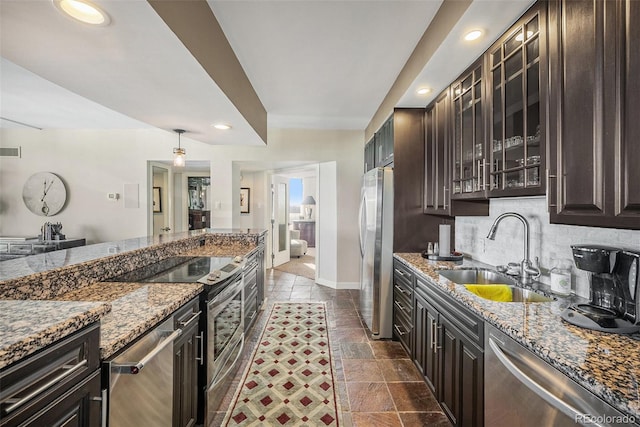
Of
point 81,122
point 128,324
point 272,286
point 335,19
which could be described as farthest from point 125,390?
point 81,122

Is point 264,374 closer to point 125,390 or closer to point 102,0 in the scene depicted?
point 125,390

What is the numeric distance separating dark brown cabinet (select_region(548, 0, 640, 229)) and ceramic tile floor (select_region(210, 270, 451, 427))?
5.08 feet

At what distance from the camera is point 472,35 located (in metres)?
1.72

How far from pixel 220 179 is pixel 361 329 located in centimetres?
328

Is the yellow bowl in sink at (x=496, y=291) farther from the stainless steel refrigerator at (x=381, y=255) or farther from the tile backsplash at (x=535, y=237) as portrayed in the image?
the stainless steel refrigerator at (x=381, y=255)

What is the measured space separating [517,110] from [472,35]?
1.77 ft

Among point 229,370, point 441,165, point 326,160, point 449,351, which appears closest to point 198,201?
point 326,160

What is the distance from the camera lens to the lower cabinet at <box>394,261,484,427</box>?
1.45 meters

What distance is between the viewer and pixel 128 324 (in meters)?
1.15

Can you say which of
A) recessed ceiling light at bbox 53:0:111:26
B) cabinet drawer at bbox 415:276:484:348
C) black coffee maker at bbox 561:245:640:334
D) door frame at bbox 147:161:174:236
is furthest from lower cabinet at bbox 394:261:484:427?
door frame at bbox 147:161:174:236

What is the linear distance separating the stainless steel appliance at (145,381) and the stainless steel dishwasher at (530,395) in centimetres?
145

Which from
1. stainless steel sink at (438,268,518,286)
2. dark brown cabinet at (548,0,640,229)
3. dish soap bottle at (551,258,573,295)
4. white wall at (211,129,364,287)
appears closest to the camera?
dark brown cabinet at (548,0,640,229)

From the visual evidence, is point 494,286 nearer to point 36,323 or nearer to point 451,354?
point 451,354

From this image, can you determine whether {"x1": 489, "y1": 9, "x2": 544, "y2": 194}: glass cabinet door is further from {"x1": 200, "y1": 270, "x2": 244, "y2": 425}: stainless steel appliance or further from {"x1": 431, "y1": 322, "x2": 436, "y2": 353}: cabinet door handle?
{"x1": 200, "y1": 270, "x2": 244, "y2": 425}: stainless steel appliance
